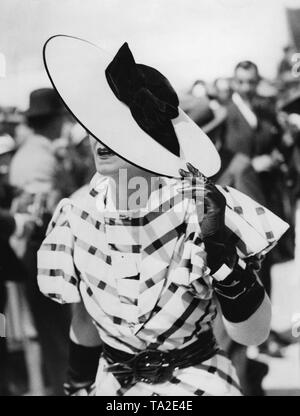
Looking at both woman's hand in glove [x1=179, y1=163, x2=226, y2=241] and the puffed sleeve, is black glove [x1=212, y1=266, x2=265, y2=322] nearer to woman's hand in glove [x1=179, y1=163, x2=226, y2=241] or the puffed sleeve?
woman's hand in glove [x1=179, y1=163, x2=226, y2=241]

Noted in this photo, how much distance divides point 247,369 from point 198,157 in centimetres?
88

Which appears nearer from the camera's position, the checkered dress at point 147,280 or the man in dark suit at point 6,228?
the checkered dress at point 147,280

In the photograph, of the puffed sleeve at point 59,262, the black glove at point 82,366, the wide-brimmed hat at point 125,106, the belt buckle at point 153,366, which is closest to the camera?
the wide-brimmed hat at point 125,106

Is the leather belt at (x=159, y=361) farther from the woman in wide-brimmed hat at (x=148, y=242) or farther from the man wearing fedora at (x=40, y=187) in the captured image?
the man wearing fedora at (x=40, y=187)

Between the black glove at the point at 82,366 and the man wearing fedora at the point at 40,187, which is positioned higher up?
the man wearing fedora at the point at 40,187

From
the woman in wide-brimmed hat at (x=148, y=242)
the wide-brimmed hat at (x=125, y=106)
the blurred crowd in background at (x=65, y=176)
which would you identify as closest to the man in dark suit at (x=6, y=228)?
the blurred crowd in background at (x=65, y=176)

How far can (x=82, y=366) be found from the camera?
8.38 feet

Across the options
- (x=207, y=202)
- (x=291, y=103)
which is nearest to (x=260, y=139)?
(x=291, y=103)

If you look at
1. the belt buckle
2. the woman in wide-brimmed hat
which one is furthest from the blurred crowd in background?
the belt buckle

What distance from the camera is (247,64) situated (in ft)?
8.04

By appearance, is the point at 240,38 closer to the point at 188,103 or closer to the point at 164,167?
the point at 188,103

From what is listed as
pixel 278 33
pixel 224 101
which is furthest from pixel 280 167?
pixel 278 33

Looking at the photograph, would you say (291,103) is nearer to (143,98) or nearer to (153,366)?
(143,98)

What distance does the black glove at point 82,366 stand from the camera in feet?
8.35
